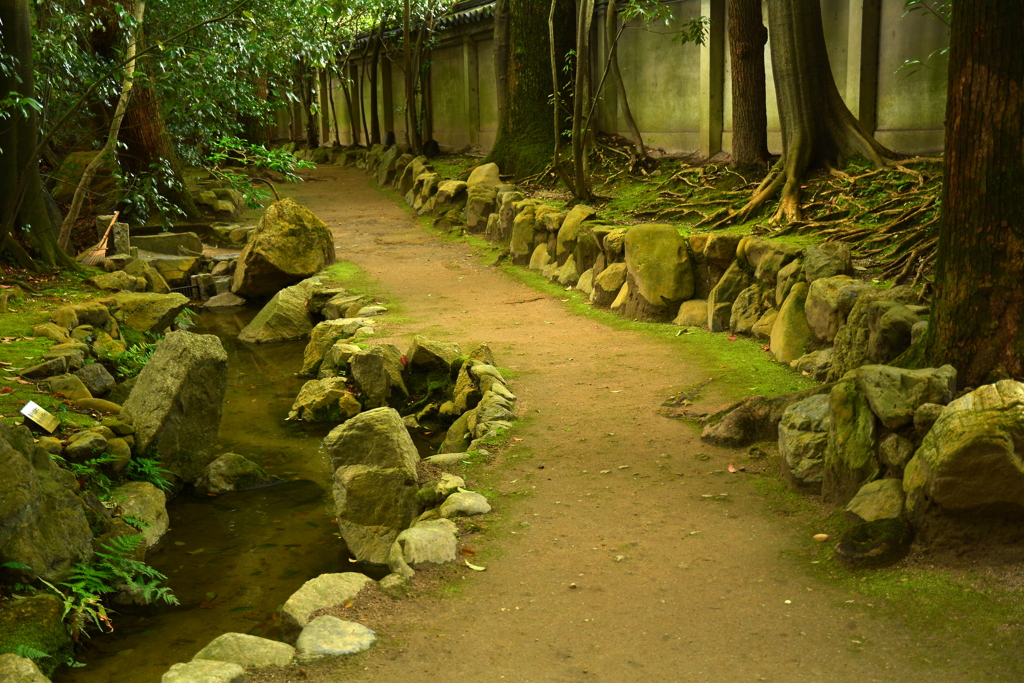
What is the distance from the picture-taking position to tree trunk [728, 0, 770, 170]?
10.6 m

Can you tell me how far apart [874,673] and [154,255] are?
13.0 metres

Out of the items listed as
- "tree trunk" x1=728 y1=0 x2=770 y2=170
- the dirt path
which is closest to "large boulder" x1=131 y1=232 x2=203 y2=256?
"tree trunk" x1=728 y1=0 x2=770 y2=170

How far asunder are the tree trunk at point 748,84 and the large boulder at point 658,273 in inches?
94.0

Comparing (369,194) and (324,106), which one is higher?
(324,106)

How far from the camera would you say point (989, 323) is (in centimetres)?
455

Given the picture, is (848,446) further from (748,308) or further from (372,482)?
(748,308)

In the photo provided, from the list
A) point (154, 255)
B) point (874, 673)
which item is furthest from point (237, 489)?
point (154, 255)

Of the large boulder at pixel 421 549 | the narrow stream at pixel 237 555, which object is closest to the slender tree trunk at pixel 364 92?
the narrow stream at pixel 237 555

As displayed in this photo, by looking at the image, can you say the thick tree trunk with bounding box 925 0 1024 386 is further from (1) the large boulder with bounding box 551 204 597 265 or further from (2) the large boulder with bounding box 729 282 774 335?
(1) the large boulder with bounding box 551 204 597 265

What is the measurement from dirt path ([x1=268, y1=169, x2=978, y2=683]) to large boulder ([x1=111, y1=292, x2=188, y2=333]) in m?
5.10

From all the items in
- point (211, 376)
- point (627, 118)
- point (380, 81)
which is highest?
point (380, 81)

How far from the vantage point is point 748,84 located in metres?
10.8

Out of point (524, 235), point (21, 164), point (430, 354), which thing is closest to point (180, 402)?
point (430, 354)

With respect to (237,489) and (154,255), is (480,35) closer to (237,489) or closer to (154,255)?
(154,255)
